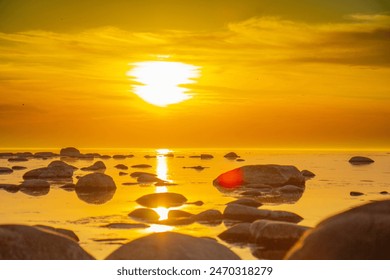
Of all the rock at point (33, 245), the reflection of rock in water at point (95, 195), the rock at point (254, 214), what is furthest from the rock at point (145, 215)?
the rock at point (33, 245)

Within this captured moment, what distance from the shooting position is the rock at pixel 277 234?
46.0 feet

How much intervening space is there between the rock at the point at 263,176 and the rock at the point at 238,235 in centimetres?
2107

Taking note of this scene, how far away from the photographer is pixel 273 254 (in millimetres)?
13570

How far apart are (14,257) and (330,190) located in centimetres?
2523

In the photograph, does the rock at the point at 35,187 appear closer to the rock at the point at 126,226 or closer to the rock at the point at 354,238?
the rock at the point at 126,226

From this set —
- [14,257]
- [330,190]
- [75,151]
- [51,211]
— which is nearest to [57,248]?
[14,257]

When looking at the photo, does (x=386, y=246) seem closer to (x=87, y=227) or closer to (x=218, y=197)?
(x=87, y=227)

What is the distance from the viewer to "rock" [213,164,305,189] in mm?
37428

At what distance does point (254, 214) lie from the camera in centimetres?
1911

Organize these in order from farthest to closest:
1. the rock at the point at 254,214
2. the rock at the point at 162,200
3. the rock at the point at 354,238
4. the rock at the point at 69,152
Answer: the rock at the point at 69,152, the rock at the point at 162,200, the rock at the point at 254,214, the rock at the point at 354,238

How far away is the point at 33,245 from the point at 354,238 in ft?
16.2

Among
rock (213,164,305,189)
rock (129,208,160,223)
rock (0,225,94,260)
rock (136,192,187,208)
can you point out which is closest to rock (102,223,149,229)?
rock (129,208,160,223)

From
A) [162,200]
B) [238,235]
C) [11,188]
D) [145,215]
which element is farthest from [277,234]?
[11,188]

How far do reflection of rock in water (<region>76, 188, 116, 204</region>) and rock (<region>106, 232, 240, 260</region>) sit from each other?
15.4 meters
